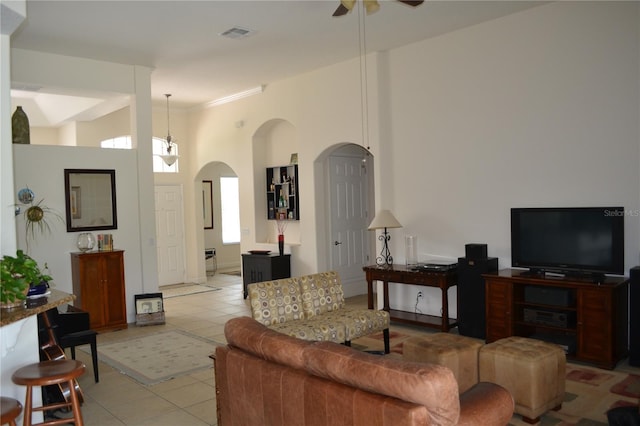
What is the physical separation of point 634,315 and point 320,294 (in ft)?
9.28

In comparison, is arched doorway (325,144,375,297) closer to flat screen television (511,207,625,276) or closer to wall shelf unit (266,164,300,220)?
wall shelf unit (266,164,300,220)

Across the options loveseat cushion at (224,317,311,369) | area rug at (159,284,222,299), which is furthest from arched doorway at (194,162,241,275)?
loveseat cushion at (224,317,311,369)

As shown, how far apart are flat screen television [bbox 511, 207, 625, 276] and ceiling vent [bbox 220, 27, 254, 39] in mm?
3522

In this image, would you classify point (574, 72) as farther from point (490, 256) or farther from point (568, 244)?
point (490, 256)

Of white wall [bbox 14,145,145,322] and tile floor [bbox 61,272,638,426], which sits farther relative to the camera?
white wall [bbox 14,145,145,322]

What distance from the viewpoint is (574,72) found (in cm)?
517

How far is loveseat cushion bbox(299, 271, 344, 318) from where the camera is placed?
4.92 meters

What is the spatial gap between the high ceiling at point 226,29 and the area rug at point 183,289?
3.57m

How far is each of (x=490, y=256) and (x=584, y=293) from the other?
1327 millimetres

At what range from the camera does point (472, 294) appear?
562cm

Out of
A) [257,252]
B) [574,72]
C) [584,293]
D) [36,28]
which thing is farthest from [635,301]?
[36,28]

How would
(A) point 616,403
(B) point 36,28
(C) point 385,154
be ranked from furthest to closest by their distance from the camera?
(C) point 385,154 < (B) point 36,28 < (A) point 616,403

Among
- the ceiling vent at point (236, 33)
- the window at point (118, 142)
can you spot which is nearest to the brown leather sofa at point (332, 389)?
the ceiling vent at point (236, 33)

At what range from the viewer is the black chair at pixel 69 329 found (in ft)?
13.5
